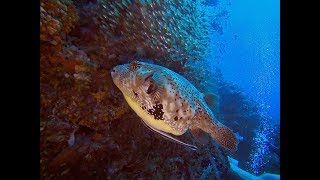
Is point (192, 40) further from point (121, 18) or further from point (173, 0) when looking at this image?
point (121, 18)

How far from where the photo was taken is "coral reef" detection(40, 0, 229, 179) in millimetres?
2359

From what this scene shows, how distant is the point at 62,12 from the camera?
245cm

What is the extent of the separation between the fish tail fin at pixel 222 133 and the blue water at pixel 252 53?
13434 mm

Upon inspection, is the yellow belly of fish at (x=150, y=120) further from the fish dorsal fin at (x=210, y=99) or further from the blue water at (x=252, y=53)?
the blue water at (x=252, y=53)

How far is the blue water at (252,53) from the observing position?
57.3 feet

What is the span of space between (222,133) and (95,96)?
161cm

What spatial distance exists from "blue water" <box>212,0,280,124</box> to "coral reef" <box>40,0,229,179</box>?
13078 mm

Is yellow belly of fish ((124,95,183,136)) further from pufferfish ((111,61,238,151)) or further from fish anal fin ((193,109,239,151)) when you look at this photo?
fish anal fin ((193,109,239,151))

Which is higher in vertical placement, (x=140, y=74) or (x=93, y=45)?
(x=140, y=74)

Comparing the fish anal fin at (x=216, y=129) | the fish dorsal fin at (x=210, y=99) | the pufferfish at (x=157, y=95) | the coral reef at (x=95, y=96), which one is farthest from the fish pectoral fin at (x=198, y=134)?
the coral reef at (x=95, y=96)

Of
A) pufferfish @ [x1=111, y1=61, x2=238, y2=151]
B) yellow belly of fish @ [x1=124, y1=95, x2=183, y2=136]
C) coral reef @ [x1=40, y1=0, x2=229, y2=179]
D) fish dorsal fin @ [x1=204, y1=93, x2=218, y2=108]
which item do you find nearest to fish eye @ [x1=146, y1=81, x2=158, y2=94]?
pufferfish @ [x1=111, y1=61, x2=238, y2=151]
